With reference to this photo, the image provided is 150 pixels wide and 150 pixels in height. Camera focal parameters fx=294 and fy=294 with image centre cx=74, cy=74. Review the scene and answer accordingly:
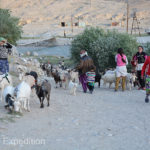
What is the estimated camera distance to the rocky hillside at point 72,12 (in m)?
80.7

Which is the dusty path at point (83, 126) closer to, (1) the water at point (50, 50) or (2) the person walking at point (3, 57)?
(2) the person walking at point (3, 57)

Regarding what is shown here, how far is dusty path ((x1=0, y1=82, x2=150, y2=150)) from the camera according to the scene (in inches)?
210

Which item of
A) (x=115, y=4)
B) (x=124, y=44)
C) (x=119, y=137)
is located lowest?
(x=119, y=137)

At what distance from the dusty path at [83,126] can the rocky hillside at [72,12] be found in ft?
208

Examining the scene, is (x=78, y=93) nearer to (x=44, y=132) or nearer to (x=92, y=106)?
(x=92, y=106)

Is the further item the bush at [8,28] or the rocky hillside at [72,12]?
the rocky hillside at [72,12]

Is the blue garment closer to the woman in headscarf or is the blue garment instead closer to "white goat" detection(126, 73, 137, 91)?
the woman in headscarf

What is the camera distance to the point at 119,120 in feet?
23.1

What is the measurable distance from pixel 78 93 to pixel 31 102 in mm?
2768

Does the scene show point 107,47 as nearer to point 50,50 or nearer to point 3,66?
point 3,66

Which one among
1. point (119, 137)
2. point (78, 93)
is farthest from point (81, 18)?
point (119, 137)

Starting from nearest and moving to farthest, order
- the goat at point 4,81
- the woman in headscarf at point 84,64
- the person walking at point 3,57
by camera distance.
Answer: the goat at point 4,81, the person walking at point 3,57, the woman in headscarf at point 84,64

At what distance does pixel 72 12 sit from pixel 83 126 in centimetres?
9181

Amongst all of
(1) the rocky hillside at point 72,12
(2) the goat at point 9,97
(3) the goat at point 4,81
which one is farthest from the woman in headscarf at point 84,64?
(1) the rocky hillside at point 72,12
